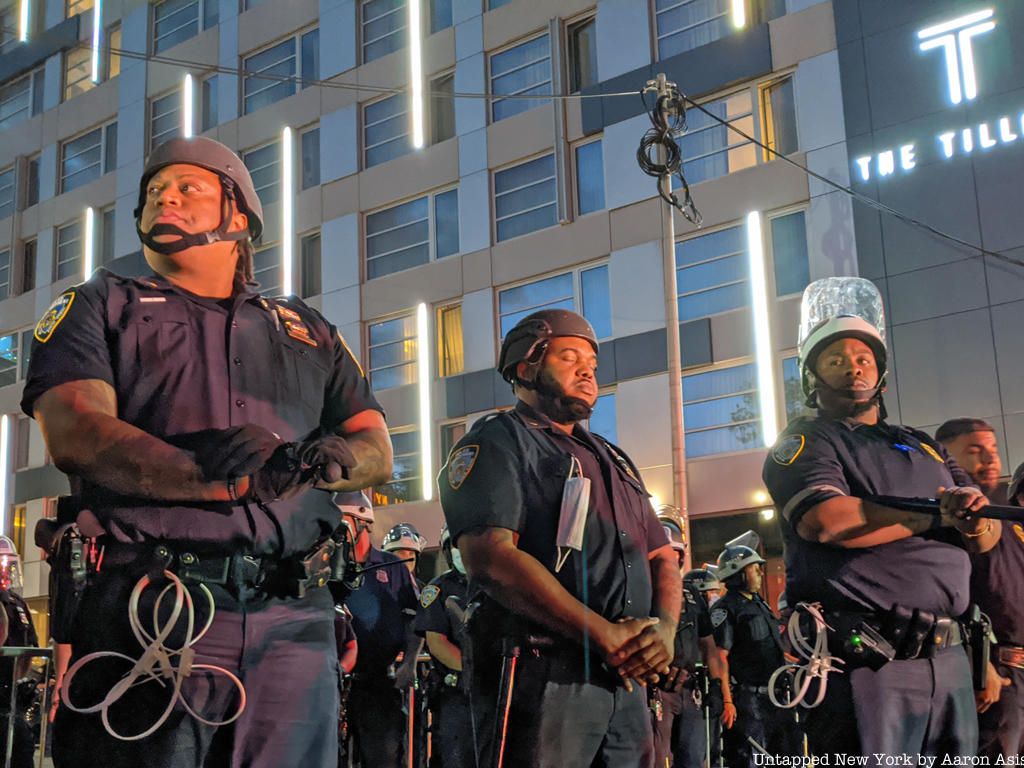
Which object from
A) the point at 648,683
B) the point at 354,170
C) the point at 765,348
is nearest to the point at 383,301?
the point at 354,170

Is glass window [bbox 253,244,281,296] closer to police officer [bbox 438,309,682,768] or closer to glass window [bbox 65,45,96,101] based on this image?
glass window [bbox 65,45,96,101]

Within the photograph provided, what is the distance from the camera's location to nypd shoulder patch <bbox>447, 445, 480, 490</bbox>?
4.16 metres

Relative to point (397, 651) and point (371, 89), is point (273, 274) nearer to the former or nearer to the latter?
point (371, 89)

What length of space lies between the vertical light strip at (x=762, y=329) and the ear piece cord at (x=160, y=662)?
58.1 feet

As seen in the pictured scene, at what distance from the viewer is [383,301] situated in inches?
1016

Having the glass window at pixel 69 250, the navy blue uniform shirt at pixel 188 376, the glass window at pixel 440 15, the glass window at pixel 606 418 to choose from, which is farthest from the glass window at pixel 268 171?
the navy blue uniform shirt at pixel 188 376

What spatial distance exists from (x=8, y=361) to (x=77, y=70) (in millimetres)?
8624

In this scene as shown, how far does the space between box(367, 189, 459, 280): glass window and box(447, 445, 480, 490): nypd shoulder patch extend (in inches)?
829

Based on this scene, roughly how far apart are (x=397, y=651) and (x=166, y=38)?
84.8 feet

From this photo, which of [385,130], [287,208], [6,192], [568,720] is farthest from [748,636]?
[6,192]

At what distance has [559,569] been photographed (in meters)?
3.98

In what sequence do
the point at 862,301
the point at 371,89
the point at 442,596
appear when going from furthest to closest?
1. the point at 371,89
2. the point at 862,301
3. the point at 442,596

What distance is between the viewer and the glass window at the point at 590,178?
23.2 m

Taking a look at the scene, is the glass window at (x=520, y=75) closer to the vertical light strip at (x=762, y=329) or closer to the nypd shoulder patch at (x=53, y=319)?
the vertical light strip at (x=762, y=329)
